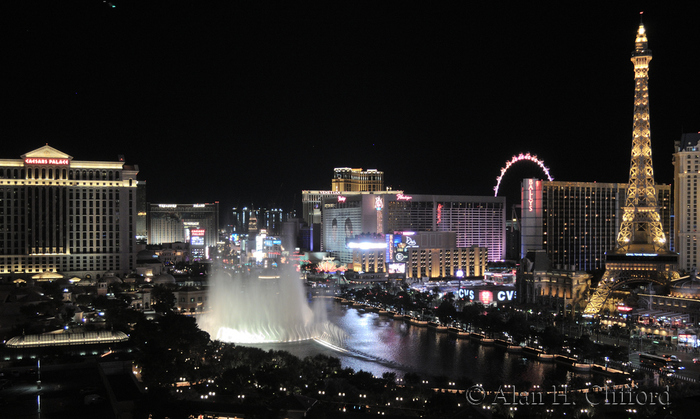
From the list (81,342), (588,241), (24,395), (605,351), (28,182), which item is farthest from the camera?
(588,241)

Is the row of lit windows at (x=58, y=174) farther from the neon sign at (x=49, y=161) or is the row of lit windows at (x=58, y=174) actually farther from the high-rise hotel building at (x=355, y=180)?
the high-rise hotel building at (x=355, y=180)

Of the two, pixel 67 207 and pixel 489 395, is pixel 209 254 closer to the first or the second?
pixel 67 207

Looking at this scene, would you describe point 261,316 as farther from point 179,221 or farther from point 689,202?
point 179,221

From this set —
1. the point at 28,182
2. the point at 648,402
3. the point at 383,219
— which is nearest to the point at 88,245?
the point at 28,182

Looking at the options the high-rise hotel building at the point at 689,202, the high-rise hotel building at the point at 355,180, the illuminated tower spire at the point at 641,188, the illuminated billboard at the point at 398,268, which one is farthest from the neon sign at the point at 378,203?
the illuminated tower spire at the point at 641,188

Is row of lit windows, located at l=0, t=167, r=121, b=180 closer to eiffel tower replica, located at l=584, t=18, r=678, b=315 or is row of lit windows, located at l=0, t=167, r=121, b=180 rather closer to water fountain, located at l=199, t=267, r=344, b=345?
water fountain, located at l=199, t=267, r=344, b=345

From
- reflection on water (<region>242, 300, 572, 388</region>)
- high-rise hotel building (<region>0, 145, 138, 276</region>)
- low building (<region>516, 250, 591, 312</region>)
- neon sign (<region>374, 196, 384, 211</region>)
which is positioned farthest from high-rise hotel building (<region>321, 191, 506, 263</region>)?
reflection on water (<region>242, 300, 572, 388</region>)
